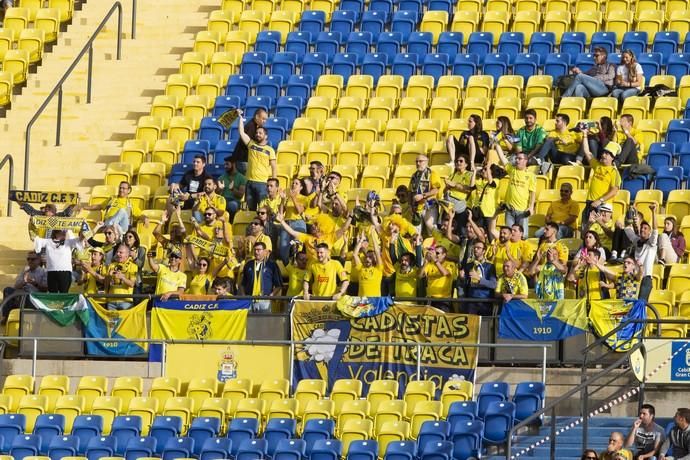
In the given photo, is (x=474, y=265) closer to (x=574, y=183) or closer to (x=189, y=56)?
(x=574, y=183)

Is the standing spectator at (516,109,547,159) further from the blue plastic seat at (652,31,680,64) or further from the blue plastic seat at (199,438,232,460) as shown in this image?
the blue plastic seat at (199,438,232,460)

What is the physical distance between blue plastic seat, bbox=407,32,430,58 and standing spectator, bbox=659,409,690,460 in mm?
12049

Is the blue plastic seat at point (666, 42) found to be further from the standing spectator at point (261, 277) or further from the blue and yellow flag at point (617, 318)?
the standing spectator at point (261, 277)

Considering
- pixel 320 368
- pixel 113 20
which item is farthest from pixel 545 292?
pixel 113 20

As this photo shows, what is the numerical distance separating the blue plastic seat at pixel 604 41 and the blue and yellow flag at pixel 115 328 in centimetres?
954

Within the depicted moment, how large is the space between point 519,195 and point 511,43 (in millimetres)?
5815

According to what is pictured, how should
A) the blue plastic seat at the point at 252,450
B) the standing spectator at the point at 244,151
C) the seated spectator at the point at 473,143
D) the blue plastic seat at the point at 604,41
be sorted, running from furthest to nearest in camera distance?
the blue plastic seat at the point at 604,41 → the standing spectator at the point at 244,151 → the seated spectator at the point at 473,143 → the blue plastic seat at the point at 252,450

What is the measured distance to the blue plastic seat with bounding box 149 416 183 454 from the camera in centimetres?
2488

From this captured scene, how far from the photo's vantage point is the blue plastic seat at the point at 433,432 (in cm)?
2394

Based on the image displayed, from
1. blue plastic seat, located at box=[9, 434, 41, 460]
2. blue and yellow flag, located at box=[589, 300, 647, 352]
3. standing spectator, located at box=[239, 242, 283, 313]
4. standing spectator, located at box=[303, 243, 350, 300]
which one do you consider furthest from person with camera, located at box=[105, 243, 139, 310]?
blue and yellow flag, located at box=[589, 300, 647, 352]

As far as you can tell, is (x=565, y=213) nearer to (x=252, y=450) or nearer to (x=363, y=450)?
(x=363, y=450)

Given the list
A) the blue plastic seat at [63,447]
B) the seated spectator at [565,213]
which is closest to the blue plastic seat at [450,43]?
the seated spectator at [565,213]

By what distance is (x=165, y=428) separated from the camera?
24.9m

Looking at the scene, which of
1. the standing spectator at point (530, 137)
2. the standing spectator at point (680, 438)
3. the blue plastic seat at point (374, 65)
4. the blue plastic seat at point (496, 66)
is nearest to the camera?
the standing spectator at point (680, 438)
